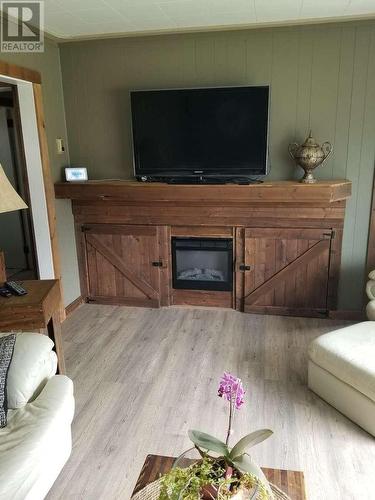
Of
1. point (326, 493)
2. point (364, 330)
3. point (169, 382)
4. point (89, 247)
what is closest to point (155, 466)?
point (326, 493)

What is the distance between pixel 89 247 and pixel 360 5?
295 centimetres

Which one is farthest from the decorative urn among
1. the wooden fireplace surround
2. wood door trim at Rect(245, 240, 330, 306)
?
wood door trim at Rect(245, 240, 330, 306)

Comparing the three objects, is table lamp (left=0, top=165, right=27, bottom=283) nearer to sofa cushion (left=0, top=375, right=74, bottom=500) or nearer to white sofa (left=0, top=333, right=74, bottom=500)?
white sofa (left=0, top=333, right=74, bottom=500)

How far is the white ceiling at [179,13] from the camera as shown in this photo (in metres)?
2.68

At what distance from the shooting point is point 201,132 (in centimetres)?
346

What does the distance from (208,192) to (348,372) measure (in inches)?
69.8

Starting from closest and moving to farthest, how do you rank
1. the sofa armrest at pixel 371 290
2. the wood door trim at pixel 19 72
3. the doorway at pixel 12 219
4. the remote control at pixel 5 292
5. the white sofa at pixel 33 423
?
the white sofa at pixel 33 423 → the remote control at pixel 5 292 → the wood door trim at pixel 19 72 → the sofa armrest at pixel 371 290 → the doorway at pixel 12 219

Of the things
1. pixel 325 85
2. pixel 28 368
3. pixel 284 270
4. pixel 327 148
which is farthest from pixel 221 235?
pixel 28 368

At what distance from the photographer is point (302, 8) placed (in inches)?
111

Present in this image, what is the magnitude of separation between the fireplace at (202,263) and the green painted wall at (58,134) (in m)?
0.99

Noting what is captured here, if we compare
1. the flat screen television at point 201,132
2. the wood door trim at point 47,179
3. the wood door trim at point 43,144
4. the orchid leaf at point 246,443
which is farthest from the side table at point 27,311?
the flat screen television at point 201,132

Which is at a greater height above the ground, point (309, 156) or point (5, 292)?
point (309, 156)

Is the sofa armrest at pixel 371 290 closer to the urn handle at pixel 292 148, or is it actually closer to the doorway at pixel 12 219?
the urn handle at pixel 292 148

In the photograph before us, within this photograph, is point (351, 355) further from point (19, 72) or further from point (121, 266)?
point (19, 72)
